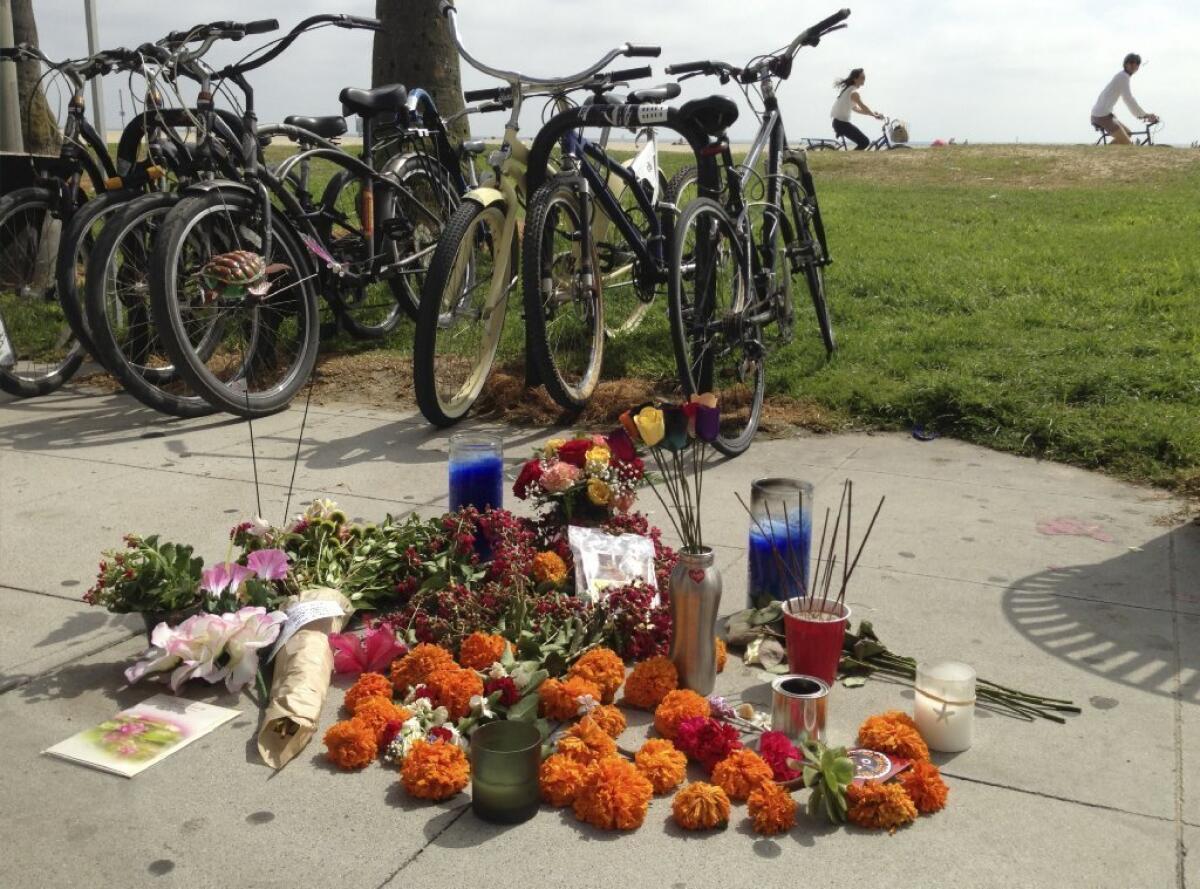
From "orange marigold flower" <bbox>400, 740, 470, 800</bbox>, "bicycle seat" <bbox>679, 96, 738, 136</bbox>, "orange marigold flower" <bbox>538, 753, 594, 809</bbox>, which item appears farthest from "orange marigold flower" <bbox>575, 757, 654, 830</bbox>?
"bicycle seat" <bbox>679, 96, 738, 136</bbox>

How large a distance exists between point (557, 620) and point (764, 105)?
380cm

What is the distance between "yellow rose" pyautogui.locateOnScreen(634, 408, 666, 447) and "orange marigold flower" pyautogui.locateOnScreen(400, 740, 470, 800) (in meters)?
1.00

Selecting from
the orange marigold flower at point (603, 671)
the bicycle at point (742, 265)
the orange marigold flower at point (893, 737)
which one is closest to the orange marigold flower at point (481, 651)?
the orange marigold flower at point (603, 671)

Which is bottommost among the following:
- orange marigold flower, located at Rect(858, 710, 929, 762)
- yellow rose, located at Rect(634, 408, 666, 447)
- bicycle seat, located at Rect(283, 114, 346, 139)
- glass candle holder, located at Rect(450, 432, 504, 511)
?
orange marigold flower, located at Rect(858, 710, 929, 762)

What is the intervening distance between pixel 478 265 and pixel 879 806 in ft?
13.4

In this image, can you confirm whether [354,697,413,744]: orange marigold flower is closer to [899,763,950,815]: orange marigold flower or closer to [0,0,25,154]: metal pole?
[899,763,950,815]: orange marigold flower

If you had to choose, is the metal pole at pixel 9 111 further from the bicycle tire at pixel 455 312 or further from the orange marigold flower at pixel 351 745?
the orange marigold flower at pixel 351 745

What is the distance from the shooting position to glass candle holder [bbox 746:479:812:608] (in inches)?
134

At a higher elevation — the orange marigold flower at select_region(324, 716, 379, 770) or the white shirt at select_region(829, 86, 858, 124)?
the white shirt at select_region(829, 86, 858, 124)

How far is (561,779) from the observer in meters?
2.50

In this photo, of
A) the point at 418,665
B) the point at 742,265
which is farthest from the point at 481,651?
the point at 742,265

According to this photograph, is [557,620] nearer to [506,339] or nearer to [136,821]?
[136,821]

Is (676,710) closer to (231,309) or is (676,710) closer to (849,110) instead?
(231,309)

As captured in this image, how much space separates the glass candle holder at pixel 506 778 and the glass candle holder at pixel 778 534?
1.15m
